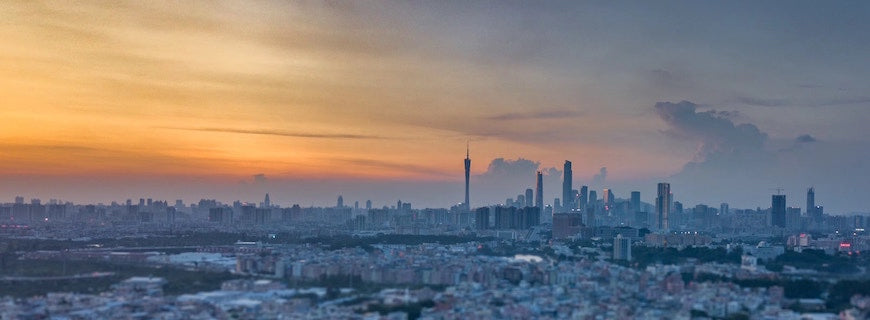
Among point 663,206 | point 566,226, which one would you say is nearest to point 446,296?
point 566,226

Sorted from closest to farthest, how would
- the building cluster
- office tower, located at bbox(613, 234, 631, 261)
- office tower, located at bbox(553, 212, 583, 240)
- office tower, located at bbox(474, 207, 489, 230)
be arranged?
the building cluster
office tower, located at bbox(613, 234, 631, 261)
office tower, located at bbox(553, 212, 583, 240)
office tower, located at bbox(474, 207, 489, 230)

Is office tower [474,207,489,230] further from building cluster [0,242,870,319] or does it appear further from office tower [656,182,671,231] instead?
building cluster [0,242,870,319]

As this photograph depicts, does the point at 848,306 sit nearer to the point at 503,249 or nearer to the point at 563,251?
the point at 563,251

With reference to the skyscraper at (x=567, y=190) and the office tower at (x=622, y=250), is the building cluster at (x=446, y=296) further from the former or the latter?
the skyscraper at (x=567, y=190)

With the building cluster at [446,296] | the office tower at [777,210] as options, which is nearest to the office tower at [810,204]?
the office tower at [777,210]

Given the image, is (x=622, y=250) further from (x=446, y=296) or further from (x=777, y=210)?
(x=777, y=210)

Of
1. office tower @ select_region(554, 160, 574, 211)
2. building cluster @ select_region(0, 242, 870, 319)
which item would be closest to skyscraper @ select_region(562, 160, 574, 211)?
office tower @ select_region(554, 160, 574, 211)
